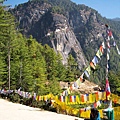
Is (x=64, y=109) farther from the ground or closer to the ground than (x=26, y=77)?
closer to the ground

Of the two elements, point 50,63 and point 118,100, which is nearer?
point 118,100

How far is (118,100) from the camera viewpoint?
16.9 m

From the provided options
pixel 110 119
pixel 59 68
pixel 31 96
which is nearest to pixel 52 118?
pixel 110 119

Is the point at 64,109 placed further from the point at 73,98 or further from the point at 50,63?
the point at 50,63

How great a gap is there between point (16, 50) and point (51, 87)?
509 inches

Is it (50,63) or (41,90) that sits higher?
(50,63)

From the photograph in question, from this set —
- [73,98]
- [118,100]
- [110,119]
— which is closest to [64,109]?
[73,98]

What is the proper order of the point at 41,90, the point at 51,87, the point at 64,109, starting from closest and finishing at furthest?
the point at 64,109
the point at 41,90
the point at 51,87

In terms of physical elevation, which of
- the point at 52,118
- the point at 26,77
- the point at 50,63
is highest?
the point at 50,63

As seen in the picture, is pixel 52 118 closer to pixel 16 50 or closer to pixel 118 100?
pixel 118 100

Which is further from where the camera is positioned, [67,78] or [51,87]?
[67,78]

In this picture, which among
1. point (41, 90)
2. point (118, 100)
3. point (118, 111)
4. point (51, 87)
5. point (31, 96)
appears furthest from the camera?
point (51, 87)

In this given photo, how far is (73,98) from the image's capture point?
66.6 feet

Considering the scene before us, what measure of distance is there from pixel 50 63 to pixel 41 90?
18670 millimetres
